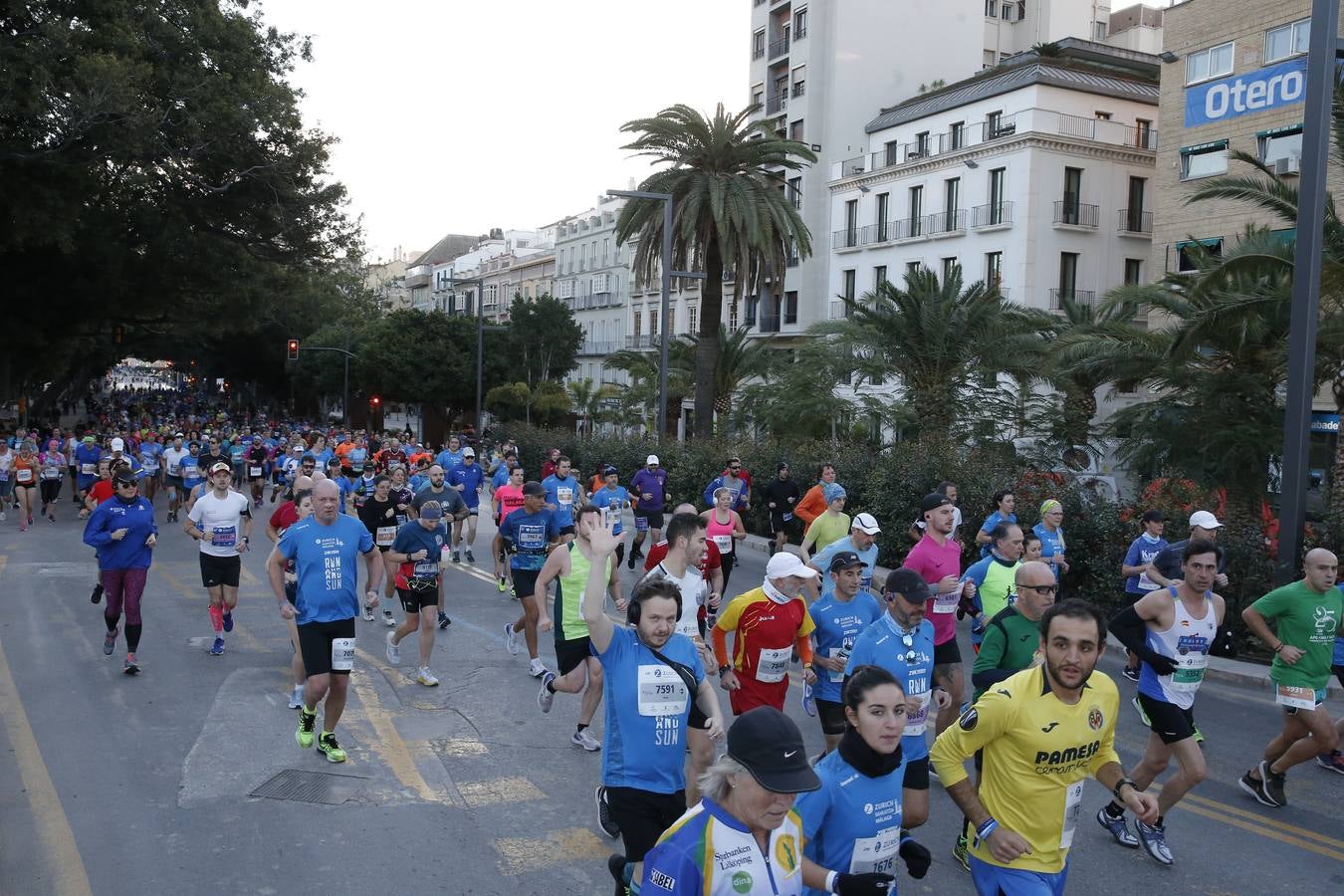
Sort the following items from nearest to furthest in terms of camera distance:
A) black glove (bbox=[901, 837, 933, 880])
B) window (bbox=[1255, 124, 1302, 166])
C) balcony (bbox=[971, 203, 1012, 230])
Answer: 1. black glove (bbox=[901, 837, 933, 880])
2. window (bbox=[1255, 124, 1302, 166])
3. balcony (bbox=[971, 203, 1012, 230])

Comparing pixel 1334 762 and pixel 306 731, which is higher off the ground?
pixel 306 731

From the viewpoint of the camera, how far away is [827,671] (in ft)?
20.8

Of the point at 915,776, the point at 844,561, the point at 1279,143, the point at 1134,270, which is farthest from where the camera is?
the point at 1134,270

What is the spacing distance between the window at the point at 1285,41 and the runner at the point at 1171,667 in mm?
29458

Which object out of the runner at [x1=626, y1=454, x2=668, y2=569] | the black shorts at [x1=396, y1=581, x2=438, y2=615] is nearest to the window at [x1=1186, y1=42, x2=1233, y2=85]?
the runner at [x1=626, y1=454, x2=668, y2=569]

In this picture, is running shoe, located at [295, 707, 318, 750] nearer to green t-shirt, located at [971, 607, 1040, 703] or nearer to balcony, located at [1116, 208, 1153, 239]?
green t-shirt, located at [971, 607, 1040, 703]

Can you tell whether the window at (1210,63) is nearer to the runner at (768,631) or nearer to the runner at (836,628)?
the runner at (836,628)

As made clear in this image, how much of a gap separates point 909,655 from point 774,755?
275cm

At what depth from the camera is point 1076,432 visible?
23109mm

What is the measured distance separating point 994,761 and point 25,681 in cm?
859

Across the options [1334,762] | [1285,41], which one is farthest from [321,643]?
[1285,41]

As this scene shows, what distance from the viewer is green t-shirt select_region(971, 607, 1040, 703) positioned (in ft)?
19.0

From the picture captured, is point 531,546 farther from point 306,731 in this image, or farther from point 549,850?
point 549,850

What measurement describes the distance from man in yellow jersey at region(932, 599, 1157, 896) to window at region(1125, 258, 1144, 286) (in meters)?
40.6
